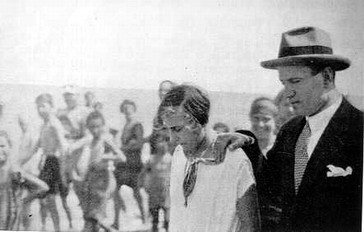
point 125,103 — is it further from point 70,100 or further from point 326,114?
point 326,114

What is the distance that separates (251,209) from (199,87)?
0.65m

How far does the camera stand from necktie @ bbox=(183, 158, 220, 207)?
9.23 feet

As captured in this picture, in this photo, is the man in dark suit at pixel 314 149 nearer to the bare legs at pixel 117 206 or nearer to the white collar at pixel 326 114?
the white collar at pixel 326 114

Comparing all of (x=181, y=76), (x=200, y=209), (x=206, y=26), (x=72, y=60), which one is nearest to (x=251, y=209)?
(x=200, y=209)

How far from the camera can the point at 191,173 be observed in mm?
2826

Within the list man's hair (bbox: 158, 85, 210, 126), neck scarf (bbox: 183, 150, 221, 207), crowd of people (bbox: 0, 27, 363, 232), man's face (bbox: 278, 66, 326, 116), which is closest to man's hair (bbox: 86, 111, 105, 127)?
crowd of people (bbox: 0, 27, 363, 232)

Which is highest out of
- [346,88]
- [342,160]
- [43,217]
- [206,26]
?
[206,26]

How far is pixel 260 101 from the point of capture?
9.21 feet

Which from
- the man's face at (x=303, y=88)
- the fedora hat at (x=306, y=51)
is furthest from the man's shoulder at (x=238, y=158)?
the fedora hat at (x=306, y=51)

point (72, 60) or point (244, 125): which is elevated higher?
point (72, 60)

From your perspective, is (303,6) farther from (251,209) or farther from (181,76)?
(251,209)

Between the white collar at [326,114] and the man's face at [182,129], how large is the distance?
1.84 feet

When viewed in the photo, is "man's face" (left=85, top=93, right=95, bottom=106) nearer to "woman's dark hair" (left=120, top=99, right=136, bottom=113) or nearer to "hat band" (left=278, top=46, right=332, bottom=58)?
"woman's dark hair" (left=120, top=99, right=136, bottom=113)

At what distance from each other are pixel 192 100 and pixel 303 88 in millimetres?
546
